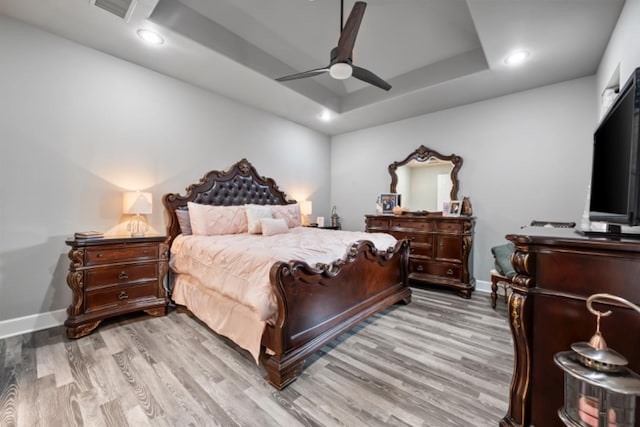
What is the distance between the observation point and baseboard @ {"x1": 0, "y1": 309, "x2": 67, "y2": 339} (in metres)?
2.32

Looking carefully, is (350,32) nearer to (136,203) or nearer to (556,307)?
(556,307)

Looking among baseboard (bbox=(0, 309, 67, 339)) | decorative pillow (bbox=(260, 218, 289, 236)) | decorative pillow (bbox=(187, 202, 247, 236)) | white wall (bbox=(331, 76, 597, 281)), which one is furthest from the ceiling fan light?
baseboard (bbox=(0, 309, 67, 339))

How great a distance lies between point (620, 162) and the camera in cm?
117

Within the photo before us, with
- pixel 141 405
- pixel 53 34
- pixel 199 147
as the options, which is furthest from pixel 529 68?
pixel 53 34

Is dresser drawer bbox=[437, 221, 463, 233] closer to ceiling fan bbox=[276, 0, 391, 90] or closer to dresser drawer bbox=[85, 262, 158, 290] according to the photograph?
ceiling fan bbox=[276, 0, 391, 90]

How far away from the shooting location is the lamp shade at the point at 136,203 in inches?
110

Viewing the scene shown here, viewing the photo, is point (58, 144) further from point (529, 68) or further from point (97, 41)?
point (529, 68)

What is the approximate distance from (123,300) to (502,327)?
148 inches

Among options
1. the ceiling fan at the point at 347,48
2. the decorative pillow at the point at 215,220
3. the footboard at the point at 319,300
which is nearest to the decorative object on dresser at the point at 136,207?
the decorative pillow at the point at 215,220

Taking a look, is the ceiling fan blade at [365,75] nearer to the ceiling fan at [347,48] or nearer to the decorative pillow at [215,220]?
the ceiling fan at [347,48]

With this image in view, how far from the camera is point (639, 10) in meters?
1.73

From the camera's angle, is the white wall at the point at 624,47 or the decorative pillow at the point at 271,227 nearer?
the white wall at the point at 624,47

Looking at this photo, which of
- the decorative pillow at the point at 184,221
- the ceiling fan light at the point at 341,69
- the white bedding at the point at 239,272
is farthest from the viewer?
the decorative pillow at the point at 184,221

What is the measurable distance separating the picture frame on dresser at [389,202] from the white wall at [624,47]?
105 inches
